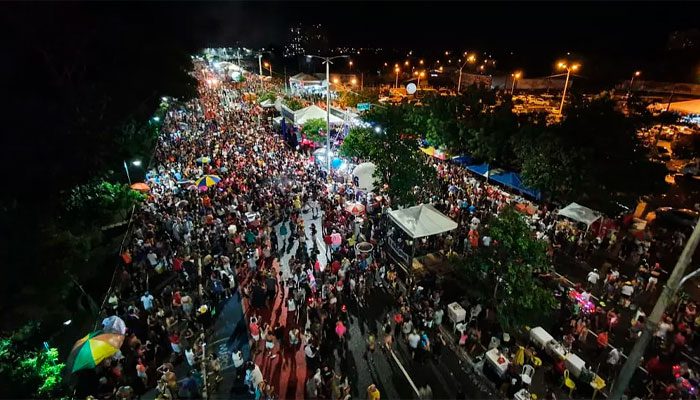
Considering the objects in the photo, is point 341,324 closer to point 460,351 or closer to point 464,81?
point 460,351

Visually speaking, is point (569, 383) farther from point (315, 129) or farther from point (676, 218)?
point (315, 129)

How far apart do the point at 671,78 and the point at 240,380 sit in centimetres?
7190

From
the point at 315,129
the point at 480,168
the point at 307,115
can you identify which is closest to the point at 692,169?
the point at 480,168

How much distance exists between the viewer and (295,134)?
33219 millimetres

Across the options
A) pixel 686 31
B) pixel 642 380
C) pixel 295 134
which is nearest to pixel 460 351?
pixel 642 380

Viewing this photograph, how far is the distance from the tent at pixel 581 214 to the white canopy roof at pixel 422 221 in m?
6.00

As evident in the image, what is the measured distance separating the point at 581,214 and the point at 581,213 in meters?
0.07

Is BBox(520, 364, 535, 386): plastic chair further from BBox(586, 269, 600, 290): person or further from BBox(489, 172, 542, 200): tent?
BBox(489, 172, 542, 200): tent

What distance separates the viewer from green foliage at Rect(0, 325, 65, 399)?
25.0 ft

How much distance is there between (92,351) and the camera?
884cm

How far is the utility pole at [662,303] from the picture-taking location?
5.96 m

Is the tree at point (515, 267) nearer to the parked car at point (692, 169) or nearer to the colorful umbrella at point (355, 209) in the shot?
the colorful umbrella at point (355, 209)

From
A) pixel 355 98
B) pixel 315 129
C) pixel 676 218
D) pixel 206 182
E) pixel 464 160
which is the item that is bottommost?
pixel 676 218

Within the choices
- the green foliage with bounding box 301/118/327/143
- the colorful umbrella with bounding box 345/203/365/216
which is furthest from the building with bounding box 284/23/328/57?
the colorful umbrella with bounding box 345/203/365/216
